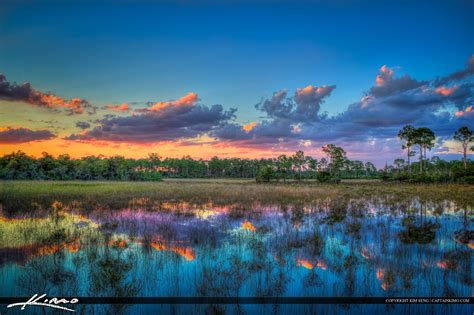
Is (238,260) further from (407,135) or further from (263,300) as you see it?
(407,135)

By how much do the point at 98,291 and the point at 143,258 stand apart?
2245 millimetres

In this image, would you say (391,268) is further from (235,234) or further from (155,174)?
(155,174)

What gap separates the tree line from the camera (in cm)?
5662

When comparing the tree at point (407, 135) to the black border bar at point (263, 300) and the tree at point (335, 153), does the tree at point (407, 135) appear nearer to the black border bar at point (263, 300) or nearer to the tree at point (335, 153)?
the tree at point (335, 153)

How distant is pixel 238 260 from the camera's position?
892cm

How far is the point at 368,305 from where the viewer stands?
6.65 m

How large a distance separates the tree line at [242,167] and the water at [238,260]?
1787 inches

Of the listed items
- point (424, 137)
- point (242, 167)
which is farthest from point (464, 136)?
point (242, 167)

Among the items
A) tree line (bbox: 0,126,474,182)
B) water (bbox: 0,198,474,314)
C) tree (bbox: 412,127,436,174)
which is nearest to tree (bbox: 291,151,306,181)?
tree line (bbox: 0,126,474,182)

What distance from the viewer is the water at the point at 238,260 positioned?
7129 millimetres

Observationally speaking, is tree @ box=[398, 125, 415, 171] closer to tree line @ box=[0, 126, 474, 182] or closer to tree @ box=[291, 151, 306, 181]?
tree line @ box=[0, 126, 474, 182]

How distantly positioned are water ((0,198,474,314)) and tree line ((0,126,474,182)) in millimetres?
45391

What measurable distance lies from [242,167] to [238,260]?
143m
